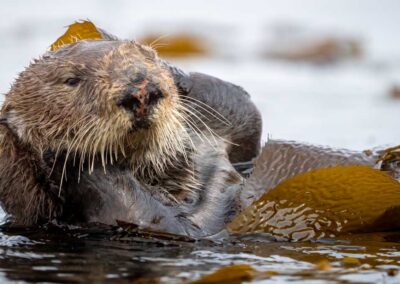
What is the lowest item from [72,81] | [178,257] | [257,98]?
[178,257]

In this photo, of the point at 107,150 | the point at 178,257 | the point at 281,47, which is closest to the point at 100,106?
the point at 107,150

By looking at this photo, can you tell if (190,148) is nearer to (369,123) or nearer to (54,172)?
(54,172)

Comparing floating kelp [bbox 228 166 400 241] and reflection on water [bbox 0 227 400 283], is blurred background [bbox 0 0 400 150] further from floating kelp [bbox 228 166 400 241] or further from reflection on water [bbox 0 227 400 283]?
reflection on water [bbox 0 227 400 283]

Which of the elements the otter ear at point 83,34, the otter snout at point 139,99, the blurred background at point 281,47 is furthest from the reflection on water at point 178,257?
the blurred background at point 281,47

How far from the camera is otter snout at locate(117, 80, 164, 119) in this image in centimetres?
444

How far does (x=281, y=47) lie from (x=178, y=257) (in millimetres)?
12677

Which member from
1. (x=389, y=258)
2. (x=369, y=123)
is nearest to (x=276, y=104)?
(x=369, y=123)

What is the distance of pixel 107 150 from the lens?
185 inches

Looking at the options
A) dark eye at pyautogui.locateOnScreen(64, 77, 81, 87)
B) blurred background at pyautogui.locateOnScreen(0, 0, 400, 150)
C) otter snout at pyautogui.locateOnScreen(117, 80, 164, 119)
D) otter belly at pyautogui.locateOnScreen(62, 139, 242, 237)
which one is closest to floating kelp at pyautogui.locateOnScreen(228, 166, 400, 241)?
otter belly at pyautogui.locateOnScreen(62, 139, 242, 237)

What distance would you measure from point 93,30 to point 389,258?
2458 millimetres

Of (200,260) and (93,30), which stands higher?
(93,30)

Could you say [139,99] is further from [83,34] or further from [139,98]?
[83,34]

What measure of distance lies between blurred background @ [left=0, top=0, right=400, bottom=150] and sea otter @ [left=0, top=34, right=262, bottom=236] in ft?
9.99

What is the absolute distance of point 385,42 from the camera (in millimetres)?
15992
